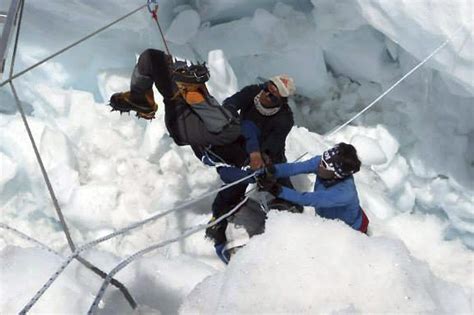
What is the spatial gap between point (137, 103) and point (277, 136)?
0.64m

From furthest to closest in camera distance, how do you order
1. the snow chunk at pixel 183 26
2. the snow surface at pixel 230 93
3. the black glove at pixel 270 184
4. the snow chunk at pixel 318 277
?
the snow chunk at pixel 183 26
the snow surface at pixel 230 93
the black glove at pixel 270 184
the snow chunk at pixel 318 277

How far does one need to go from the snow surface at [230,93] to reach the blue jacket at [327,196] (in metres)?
0.52

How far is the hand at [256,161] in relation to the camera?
2.51m

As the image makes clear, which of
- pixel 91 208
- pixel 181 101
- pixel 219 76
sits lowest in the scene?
pixel 91 208

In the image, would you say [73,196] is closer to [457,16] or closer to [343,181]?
[343,181]

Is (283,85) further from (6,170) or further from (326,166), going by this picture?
(6,170)

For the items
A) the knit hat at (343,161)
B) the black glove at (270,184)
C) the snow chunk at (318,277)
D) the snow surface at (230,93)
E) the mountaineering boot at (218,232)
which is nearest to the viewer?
the snow chunk at (318,277)

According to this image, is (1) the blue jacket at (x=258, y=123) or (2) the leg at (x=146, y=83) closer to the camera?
(2) the leg at (x=146, y=83)

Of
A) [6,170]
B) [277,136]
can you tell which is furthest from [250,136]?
[6,170]

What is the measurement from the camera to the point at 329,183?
2424 mm

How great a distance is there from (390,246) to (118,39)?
248cm

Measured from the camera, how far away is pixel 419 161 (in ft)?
11.4

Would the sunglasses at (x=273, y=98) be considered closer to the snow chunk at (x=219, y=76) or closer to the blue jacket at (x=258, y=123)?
the blue jacket at (x=258, y=123)

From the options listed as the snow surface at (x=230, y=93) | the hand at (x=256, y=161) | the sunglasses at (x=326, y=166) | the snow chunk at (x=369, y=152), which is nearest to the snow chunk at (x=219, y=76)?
the snow surface at (x=230, y=93)
